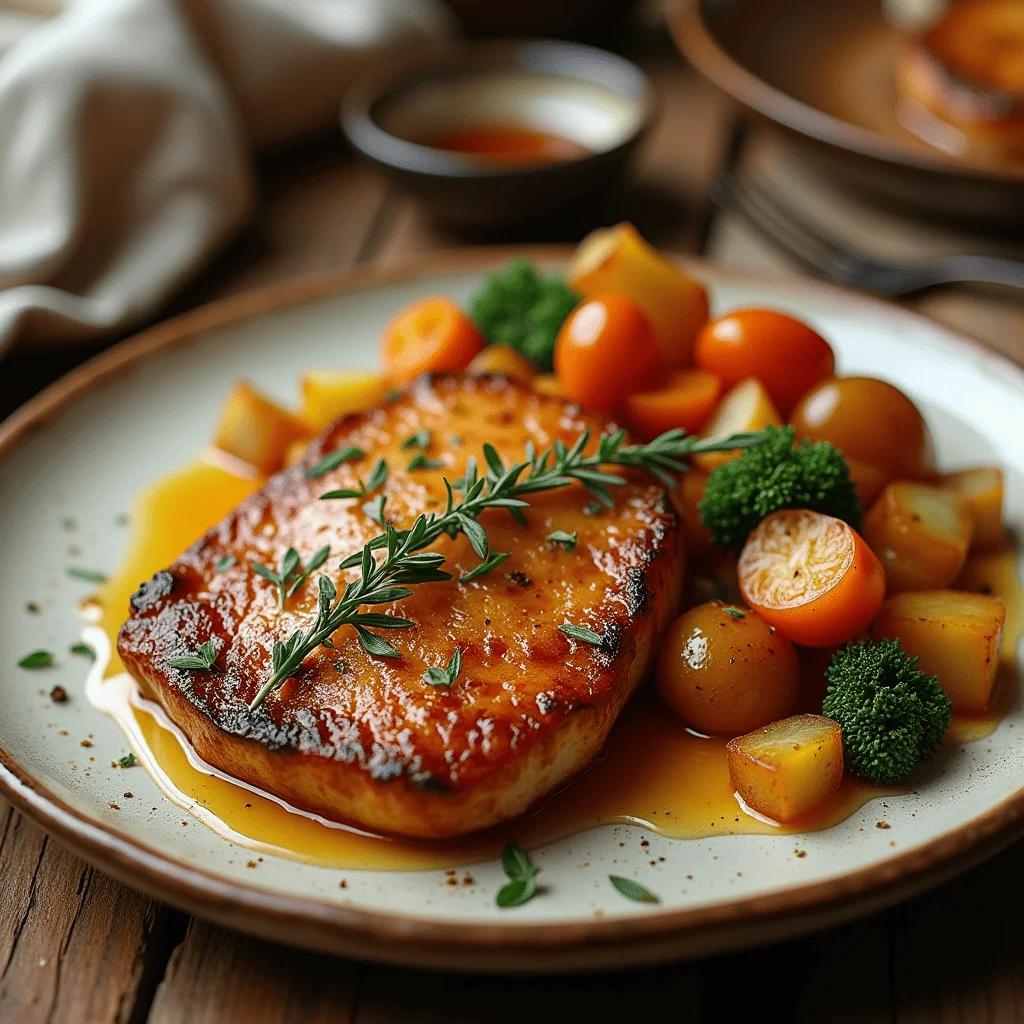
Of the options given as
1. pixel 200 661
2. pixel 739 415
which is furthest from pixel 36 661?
pixel 739 415

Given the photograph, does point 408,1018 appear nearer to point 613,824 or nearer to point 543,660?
point 613,824

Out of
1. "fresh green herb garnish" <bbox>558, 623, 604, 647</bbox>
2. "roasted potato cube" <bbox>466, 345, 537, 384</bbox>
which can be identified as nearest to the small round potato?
"fresh green herb garnish" <bbox>558, 623, 604, 647</bbox>

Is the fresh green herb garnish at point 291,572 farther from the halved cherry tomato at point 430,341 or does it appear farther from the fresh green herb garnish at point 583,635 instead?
the halved cherry tomato at point 430,341

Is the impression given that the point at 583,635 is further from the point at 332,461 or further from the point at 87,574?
the point at 87,574

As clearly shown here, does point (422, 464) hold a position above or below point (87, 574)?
above

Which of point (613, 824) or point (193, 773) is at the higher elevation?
point (613, 824)

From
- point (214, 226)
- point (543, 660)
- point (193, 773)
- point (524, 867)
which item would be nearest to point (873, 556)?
point (543, 660)

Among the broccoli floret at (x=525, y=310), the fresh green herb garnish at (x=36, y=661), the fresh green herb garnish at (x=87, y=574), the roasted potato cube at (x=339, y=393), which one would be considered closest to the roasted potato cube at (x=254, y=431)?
the roasted potato cube at (x=339, y=393)
